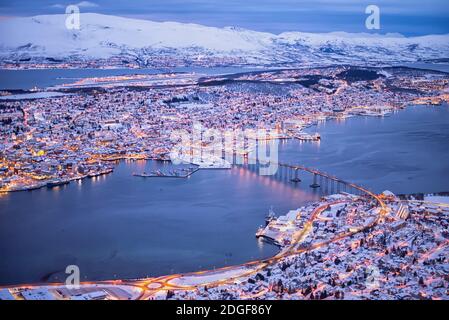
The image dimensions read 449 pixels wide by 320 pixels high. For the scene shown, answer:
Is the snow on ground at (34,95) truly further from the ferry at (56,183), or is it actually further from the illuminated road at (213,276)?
the illuminated road at (213,276)

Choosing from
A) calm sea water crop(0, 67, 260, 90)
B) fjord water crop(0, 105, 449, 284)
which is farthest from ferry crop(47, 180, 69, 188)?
calm sea water crop(0, 67, 260, 90)

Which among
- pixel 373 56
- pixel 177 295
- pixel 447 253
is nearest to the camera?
pixel 177 295

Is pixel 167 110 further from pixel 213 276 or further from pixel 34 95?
pixel 213 276

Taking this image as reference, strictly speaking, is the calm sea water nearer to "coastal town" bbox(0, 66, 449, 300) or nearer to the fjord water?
"coastal town" bbox(0, 66, 449, 300)

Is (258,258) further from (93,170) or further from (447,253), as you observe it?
(93,170)

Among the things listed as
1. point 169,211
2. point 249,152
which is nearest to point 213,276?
point 169,211

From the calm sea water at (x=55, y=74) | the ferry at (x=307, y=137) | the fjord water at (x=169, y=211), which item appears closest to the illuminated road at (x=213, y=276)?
the fjord water at (x=169, y=211)
